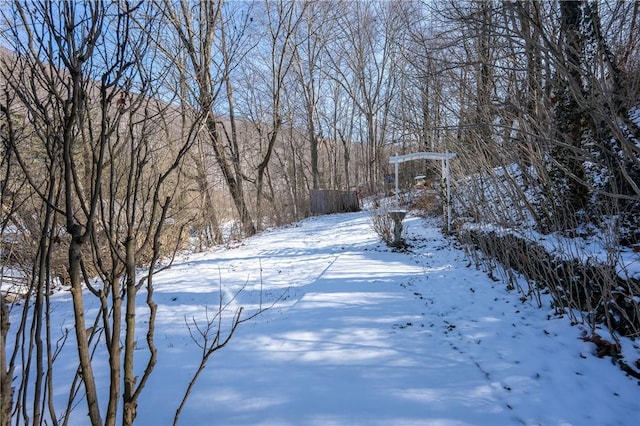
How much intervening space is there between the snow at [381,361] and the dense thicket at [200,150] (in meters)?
0.38

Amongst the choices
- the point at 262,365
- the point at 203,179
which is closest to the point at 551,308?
the point at 262,365

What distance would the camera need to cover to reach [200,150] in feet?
29.3

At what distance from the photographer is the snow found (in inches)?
80.7

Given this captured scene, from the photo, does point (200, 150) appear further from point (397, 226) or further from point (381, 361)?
point (381, 361)

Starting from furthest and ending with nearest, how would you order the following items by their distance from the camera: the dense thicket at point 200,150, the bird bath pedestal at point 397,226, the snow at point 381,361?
the bird bath pedestal at point 397,226 < the snow at point 381,361 < the dense thicket at point 200,150

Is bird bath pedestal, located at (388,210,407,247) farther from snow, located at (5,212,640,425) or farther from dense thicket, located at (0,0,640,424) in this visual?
snow, located at (5,212,640,425)

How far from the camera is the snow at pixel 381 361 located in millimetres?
2051

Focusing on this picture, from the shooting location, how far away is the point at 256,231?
12.3 meters

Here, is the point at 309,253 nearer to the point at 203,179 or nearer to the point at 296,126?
the point at 203,179

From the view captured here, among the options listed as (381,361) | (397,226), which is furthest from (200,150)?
(381,361)

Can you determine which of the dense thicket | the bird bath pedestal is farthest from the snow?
the bird bath pedestal

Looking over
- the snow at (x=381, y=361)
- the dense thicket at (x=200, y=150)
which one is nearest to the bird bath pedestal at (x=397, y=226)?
the dense thicket at (x=200, y=150)

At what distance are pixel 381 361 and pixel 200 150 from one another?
25.7ft

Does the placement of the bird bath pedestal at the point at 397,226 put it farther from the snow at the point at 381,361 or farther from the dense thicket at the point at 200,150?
the snow at the point at 381,361
